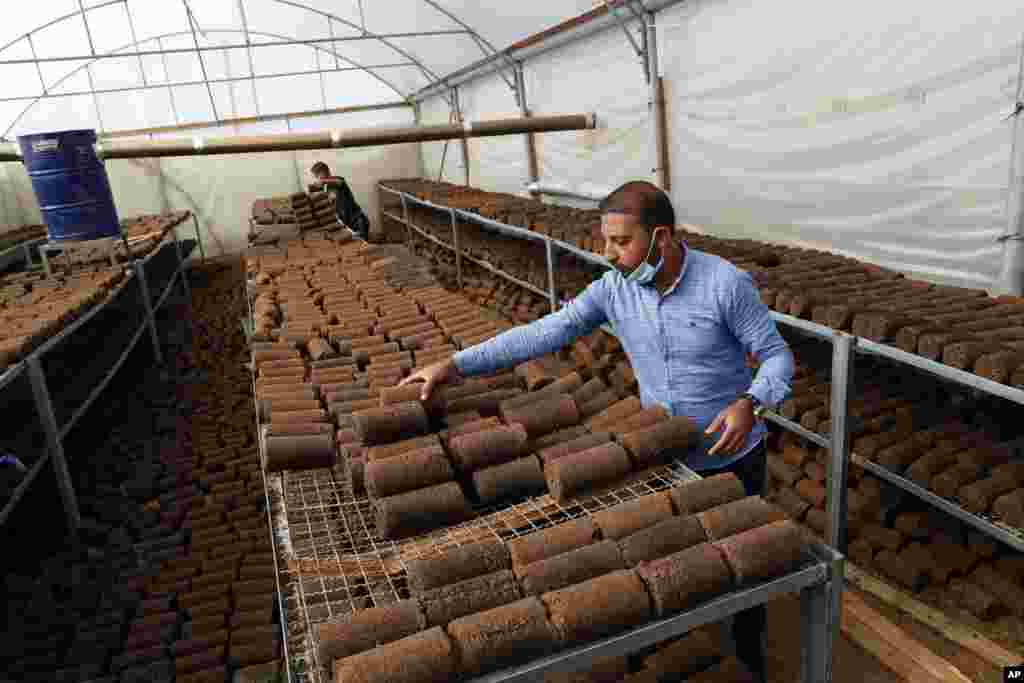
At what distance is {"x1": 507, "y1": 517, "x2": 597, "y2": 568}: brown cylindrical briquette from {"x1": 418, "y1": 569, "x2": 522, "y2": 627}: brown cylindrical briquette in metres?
0.10

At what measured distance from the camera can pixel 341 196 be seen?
1280 cm

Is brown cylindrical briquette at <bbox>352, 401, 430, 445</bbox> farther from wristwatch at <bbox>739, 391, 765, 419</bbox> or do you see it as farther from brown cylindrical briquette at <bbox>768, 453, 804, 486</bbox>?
brown cylindrical briquette at <bbox>768, 453, 804, 486</bbox>

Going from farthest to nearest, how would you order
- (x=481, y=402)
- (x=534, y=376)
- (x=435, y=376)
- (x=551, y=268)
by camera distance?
(x=551, y=268) < (x=534, y=376) < (x=481, y=402) < (x=435, y=376)

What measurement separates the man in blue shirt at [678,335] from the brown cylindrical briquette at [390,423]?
5.8 inches

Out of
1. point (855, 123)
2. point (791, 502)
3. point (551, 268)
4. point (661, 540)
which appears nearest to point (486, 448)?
point (661, 540)

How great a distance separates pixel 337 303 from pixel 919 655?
470cm

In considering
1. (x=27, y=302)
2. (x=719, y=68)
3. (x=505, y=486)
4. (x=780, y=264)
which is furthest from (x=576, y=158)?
(x=505, y=486)

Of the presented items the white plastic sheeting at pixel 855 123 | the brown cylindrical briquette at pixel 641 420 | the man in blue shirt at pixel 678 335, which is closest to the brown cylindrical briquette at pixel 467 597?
the brown cylindrical briquette at pixel 641 420

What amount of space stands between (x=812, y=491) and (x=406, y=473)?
3.27 metres

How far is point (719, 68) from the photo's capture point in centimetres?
739

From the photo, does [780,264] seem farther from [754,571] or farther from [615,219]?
[754,571]

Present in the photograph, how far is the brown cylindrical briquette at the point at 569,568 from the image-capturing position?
2.06 metres

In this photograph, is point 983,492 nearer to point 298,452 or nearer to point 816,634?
point 816,634

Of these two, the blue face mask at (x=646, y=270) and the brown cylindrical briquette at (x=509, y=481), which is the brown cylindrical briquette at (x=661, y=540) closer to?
the brown cylindrical briquette at (x=509, y=481)
